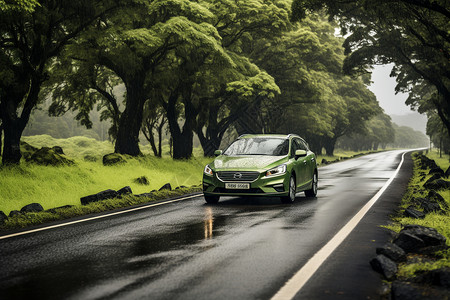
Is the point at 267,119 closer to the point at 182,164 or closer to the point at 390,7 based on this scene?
the point at 182,164

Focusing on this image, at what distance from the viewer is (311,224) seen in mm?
9258

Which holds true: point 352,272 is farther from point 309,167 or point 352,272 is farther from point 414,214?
point 309,167

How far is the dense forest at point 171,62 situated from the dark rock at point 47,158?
3.07 feet

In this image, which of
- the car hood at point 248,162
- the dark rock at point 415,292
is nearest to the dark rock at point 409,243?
the dark rock at point 415,292

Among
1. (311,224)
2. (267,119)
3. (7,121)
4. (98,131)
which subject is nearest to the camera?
(311,224)

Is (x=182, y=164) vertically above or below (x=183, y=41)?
below

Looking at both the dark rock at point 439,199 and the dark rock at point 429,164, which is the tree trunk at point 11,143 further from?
the dark rock at point 429,164

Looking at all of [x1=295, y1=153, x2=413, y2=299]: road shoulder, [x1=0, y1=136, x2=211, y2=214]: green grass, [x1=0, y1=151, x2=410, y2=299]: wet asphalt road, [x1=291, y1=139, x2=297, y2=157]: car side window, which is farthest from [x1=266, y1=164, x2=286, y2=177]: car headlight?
[x1=0, y1=136, x2=211, y2=214]: green grass

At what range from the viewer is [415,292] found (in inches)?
182

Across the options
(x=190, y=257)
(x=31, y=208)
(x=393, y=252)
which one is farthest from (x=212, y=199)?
(x=393, y=252)

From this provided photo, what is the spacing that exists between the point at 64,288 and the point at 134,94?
775 inches

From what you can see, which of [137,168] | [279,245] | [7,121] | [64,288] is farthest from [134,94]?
[64,288]

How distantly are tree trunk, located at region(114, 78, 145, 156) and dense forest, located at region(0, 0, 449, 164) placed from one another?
0.16ft

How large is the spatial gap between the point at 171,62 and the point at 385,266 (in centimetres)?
2179
